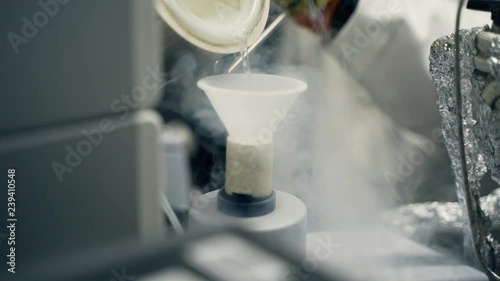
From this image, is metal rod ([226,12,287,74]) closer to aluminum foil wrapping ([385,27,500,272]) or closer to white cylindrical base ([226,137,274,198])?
white cylindrical base ([226,137,274,198])

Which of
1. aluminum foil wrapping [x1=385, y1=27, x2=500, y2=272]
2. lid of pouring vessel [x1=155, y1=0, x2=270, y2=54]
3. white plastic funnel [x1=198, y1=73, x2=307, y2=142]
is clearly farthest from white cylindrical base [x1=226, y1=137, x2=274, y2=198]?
aluminum foil wrapping [x1=385, y1=27, x2=500, y2=272]

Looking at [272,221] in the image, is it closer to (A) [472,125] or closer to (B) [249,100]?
(B) [249,100]

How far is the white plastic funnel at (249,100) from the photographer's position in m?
0.76

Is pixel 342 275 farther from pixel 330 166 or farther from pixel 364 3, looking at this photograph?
pixel 364 3

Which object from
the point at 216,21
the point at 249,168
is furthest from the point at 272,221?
the point at 216,21

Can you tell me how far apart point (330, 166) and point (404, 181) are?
0.53 ft

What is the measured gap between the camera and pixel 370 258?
2.99 feet

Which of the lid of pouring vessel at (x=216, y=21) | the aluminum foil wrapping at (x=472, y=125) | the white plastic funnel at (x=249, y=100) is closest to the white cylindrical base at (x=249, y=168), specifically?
the white plastic funnel at (x=249, y=100)

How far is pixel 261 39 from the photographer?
891 mm

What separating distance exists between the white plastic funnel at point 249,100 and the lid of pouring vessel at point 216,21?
0.15 ft

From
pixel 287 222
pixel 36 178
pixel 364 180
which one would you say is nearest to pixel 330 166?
pixel 364 180

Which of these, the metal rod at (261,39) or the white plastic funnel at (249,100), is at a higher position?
the metal rod at (261,39)

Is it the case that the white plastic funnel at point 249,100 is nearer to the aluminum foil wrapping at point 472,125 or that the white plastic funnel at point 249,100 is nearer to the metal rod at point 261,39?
the metal rod at point 261,39

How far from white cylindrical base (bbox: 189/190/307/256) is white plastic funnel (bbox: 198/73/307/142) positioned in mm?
99
